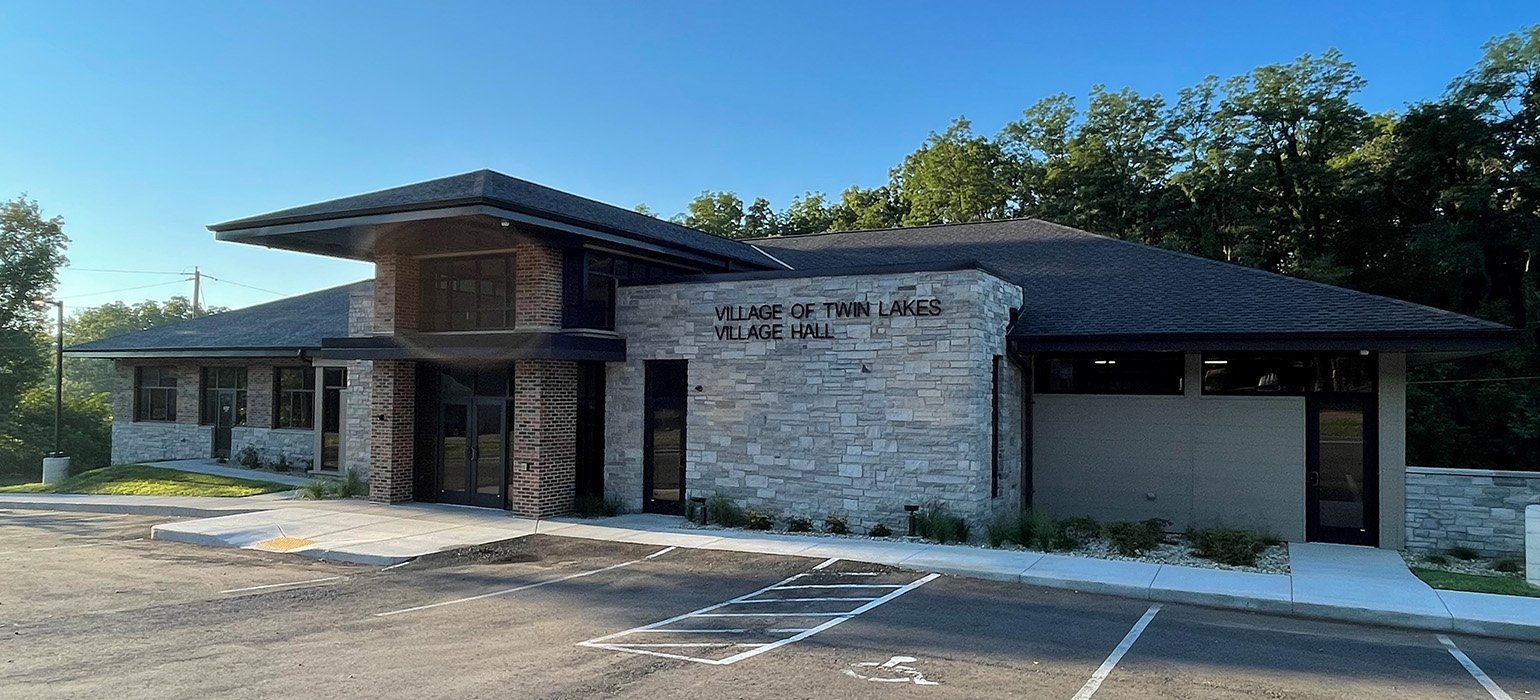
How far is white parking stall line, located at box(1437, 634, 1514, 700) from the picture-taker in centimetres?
695

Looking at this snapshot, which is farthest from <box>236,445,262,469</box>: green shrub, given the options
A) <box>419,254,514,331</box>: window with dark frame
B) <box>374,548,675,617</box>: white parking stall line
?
<box>374,548,675,617</box>: white parking stall line

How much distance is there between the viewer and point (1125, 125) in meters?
35.2

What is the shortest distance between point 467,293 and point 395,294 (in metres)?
1.35

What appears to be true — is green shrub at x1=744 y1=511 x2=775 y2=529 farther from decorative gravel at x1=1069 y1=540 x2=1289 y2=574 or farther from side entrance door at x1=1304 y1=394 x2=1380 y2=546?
side entrance door at x1=1304 y1=394 x2=1380 y2=546

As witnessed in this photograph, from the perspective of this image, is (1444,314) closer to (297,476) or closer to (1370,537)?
(1370,537)

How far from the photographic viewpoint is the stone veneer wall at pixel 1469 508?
12.7 m

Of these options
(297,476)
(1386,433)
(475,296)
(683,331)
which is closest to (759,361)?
(683,331)

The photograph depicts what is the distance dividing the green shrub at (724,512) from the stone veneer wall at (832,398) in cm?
21

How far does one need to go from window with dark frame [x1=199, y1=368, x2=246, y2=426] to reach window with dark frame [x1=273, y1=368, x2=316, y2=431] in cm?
167

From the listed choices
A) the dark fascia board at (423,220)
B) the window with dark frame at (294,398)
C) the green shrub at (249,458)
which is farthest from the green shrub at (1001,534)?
the green shrub at (249,458)

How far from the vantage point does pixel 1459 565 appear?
12203 mm

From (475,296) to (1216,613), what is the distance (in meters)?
13.5

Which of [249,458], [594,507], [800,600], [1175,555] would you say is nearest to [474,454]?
[594,507]

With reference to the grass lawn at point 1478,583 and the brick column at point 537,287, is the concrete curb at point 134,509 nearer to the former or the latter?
the brick column at point 537,287
